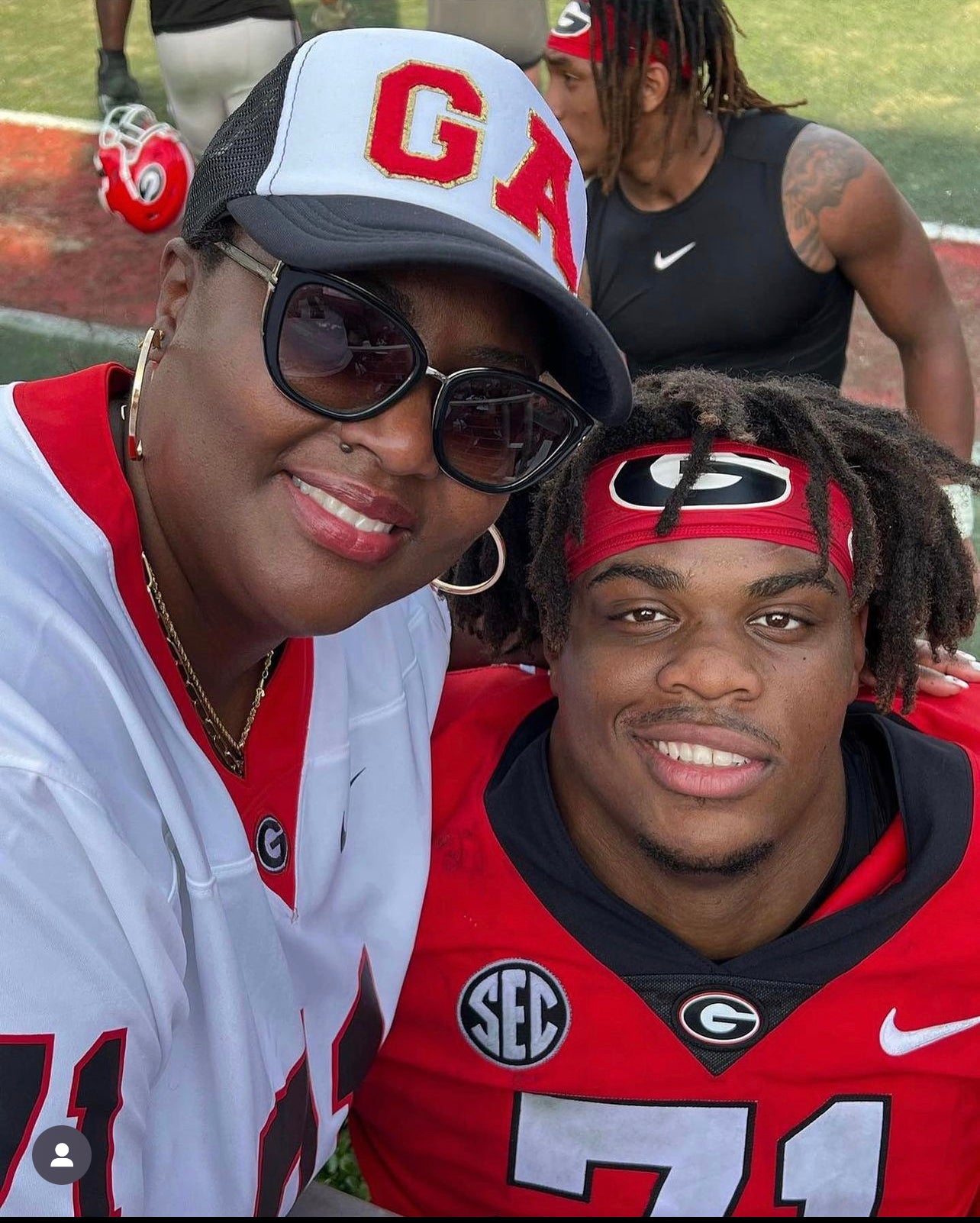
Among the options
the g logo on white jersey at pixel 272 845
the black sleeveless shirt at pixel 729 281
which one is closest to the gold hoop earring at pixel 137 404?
the g logo on white jersey at pixel 272 845

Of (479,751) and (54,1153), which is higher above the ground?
(54,1153)

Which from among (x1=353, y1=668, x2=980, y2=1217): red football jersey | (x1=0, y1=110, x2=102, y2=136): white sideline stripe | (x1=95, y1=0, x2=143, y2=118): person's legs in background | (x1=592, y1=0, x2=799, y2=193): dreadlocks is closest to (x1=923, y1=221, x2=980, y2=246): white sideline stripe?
(x1=592, y1=0, x2=799, y2=193): dreadlocks

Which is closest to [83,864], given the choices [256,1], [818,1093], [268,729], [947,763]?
[268,729]

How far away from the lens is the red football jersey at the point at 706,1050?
2.36 meters

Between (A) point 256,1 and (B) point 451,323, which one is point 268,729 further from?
(A) point 256,1

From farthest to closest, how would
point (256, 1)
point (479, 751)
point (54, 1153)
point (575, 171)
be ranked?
point (256, 1) < point (479, 751) < point (575, 171) < point (54, 1153)

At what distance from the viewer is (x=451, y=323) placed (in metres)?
1.73

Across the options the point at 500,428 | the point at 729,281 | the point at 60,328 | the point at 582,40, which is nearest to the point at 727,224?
the point at 729,281

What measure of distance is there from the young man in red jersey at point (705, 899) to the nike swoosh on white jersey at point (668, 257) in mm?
1624

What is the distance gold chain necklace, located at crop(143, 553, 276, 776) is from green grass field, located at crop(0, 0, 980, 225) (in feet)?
21.1

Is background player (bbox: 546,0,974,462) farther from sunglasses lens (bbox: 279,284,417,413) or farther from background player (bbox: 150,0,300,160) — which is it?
sunglasses lens (bbox: 279,284,417,413)

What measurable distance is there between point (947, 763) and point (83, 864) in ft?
5.36

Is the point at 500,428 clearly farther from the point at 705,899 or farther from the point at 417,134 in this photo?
the point at 705,899

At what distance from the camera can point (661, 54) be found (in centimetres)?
410
